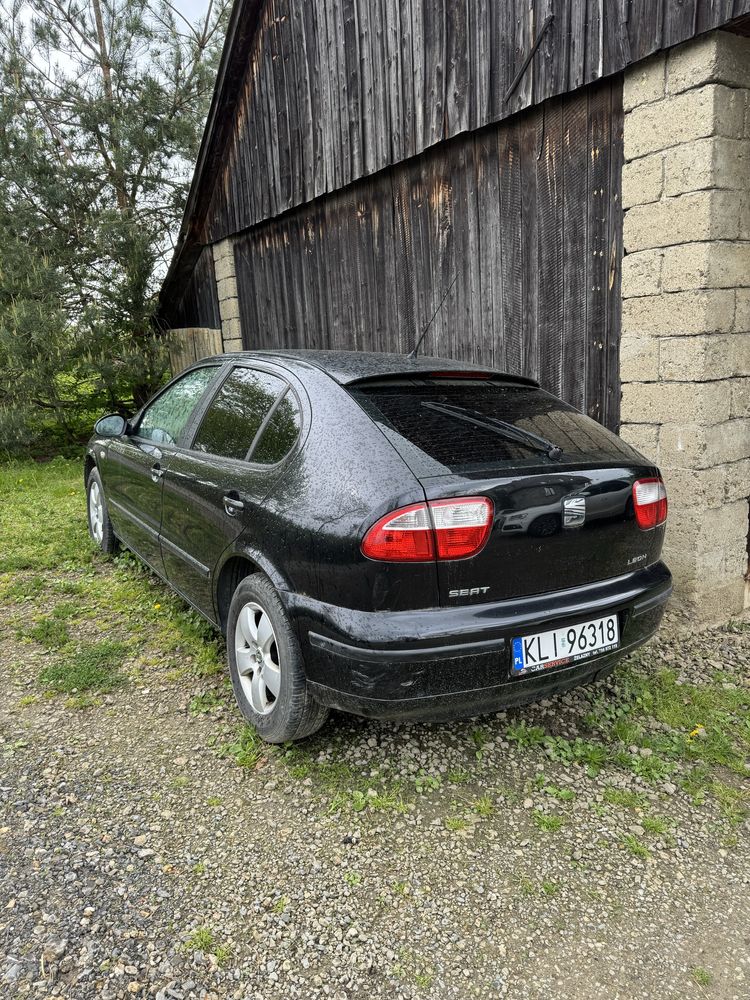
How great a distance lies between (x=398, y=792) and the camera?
260cm

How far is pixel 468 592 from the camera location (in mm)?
2342

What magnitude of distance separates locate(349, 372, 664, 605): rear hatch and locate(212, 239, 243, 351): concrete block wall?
651cm

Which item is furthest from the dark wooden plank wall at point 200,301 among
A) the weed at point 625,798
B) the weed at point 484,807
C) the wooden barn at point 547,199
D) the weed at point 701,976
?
the weed at point 701,976

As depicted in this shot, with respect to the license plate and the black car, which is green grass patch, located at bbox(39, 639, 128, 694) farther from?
the license plate

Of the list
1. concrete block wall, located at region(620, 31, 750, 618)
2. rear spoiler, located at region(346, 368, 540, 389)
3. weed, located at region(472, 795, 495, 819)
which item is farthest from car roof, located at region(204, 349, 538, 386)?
weed, located at region(472, 795, 495, 819)

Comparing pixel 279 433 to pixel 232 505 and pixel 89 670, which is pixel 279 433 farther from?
pixel 89 670

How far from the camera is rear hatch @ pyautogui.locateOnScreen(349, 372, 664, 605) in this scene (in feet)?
7.70

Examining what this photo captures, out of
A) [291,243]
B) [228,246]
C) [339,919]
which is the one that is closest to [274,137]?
[291,243]

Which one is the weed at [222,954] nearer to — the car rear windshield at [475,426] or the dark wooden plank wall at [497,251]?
the car rear windshield at [475,426]

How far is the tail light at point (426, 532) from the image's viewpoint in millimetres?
2252

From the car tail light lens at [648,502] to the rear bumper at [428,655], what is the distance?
0.42m

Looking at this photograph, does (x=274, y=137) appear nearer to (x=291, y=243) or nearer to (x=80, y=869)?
(x=291, y=243)

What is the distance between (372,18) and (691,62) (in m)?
3.31

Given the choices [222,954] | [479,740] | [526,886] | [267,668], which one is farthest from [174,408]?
[526,886]
